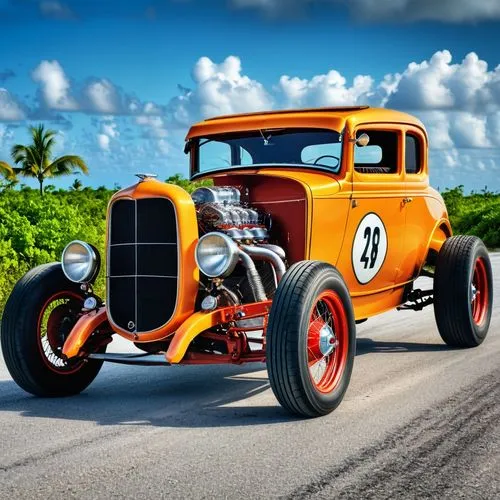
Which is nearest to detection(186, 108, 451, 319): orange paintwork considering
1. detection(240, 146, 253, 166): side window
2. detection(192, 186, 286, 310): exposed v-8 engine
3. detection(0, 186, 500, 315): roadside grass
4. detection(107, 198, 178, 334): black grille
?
detection(240, 146, 253, 166): side window

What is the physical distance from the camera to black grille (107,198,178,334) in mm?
6109

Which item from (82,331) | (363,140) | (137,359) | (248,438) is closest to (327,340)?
(248,438)

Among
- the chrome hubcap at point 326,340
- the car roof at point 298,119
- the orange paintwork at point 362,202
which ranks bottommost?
the chrome hubcap at point 326,340

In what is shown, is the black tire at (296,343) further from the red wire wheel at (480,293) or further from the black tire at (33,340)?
the red wire wheel at (480,293)

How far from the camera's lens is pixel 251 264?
621 cm

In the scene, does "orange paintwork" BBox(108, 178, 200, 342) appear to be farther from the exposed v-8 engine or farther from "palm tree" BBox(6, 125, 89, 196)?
"palm tree" BBox(6, 125, 89, 196)

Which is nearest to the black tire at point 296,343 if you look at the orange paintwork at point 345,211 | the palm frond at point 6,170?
the orange paintwork at point 345,211

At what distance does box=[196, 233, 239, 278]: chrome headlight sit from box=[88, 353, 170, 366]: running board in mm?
668

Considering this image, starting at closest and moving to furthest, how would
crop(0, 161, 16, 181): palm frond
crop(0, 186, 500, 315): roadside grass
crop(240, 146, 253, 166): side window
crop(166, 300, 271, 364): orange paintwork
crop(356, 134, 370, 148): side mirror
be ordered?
crop(166, 300, 271, 364): orange paintwork < crop(356, 134, 370, 148): side mirror < crop(240, 146, 253, 166): side window < crop(0, 186, 500, 315): roadside grass < crop(0, 161, 16, 181): palm frond

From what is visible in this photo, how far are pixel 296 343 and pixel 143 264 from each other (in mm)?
1356

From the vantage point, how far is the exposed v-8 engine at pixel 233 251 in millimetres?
5914

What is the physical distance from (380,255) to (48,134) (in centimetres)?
3670

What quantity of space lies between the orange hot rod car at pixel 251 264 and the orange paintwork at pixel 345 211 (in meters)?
0.01

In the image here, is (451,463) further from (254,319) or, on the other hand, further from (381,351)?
(381,351)
